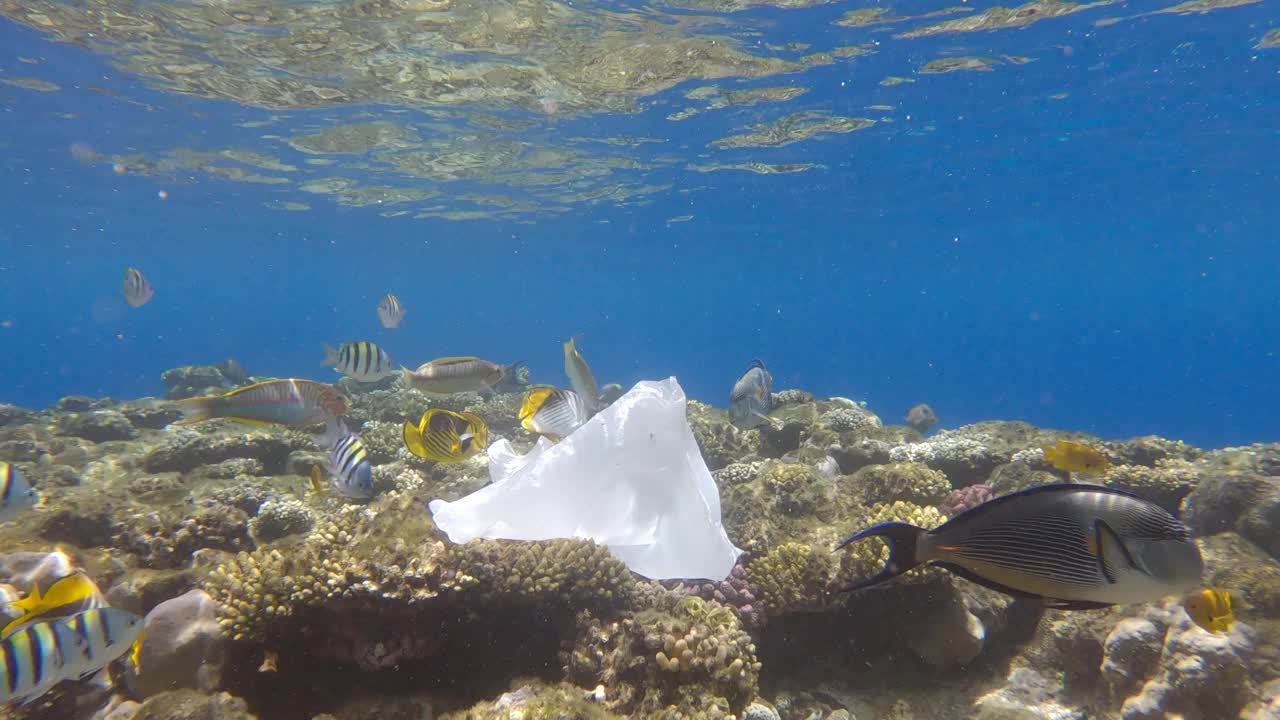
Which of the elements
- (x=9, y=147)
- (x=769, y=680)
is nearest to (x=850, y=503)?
(x=769, y=680)

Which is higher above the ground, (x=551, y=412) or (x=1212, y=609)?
(x=551, y=412)

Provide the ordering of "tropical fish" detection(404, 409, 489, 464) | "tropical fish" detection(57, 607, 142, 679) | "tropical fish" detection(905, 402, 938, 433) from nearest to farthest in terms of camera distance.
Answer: "tropical fish" detection(57, 607, 142, 679)
"tropical fish" detection(404, 409, 489, 464)
"tropical fish" detection(905, 402, 938, 433)

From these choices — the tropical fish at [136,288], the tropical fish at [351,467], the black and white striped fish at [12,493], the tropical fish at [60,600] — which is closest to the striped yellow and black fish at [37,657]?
the tropical fish at [60,600]

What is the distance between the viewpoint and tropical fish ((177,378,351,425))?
4.16 m

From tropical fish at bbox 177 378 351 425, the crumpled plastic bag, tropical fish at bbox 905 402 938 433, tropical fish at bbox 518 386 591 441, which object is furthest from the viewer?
tropical fish at bbox 905 402 938 433

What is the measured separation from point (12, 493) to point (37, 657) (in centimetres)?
242

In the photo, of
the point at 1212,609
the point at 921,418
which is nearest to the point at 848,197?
the point at 921,418

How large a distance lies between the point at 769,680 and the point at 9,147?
3409 centimetres

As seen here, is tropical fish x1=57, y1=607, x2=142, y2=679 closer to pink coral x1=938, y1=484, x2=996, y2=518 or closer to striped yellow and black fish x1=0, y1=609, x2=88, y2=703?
striped yellow and black fish x1=0, y1=609, x2=88, y2=703

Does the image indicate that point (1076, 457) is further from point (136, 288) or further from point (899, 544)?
point (136, 288)

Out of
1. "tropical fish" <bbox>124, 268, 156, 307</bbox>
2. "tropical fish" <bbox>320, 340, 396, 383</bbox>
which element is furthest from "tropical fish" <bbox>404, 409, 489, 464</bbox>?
"tropical fish" <bbox>124, 268, 156, 307</bbox>

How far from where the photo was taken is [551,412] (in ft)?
17.5

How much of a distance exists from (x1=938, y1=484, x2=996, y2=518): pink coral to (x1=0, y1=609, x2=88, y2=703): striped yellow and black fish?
22.6 feet

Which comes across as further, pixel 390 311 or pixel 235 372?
pixel 235 372
